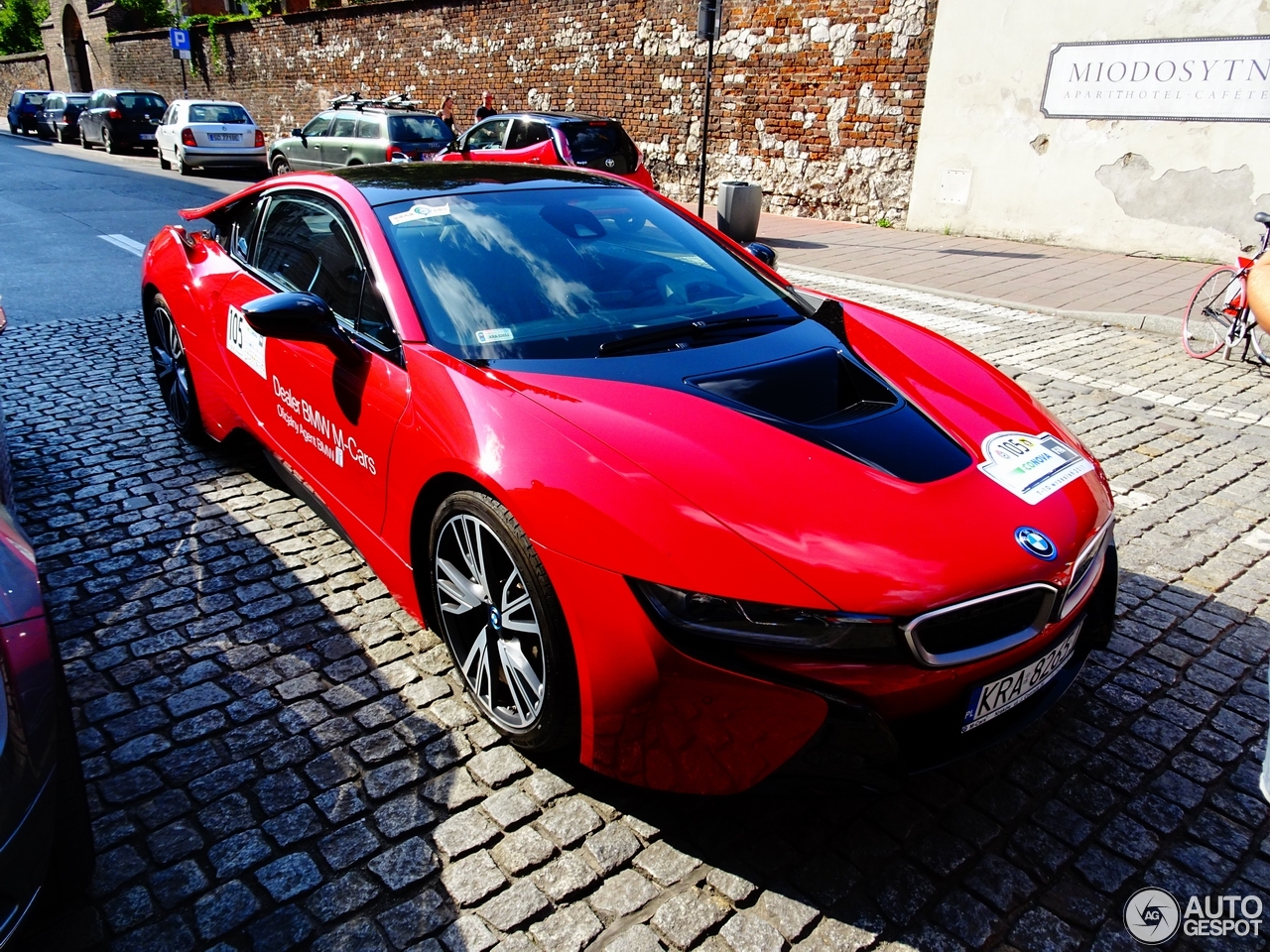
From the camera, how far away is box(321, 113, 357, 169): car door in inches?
650

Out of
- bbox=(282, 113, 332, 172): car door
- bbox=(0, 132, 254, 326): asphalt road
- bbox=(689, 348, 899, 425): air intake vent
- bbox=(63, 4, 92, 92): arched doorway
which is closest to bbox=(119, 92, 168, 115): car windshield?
bbox=(0, 132, 254, 326): asphalt road

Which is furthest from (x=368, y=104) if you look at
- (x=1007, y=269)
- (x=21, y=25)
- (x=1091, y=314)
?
(x=21, y=25)

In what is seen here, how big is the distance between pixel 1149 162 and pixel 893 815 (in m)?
11.3

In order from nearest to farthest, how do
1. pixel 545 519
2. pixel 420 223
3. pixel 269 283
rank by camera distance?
pixel 545 519 < pixel 420 223 < pixel 269 283

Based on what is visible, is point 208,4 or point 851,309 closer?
point 851,309

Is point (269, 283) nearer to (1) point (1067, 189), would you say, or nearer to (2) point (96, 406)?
(2) point (96, 406)

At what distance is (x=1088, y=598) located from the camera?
2477 mm

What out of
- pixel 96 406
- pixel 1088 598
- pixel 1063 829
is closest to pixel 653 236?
pixel 1088 598

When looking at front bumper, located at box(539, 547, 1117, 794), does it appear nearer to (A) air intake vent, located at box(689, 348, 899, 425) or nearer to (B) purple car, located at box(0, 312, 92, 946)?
(A) air intake vent, located at box(689, 348, 899, 425)

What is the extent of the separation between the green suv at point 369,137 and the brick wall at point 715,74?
3.87 m

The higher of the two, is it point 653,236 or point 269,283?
point 653,236

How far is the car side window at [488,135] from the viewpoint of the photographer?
1388 cm

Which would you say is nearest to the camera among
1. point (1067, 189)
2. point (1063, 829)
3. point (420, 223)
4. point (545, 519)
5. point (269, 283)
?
point (545, 519)

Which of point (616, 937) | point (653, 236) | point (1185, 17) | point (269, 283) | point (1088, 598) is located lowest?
point (616, 937)
